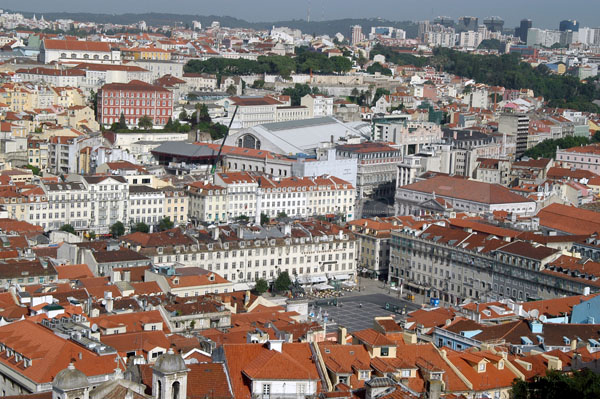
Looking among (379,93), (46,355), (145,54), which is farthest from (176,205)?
(379,93)

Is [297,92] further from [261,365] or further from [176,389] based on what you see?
[176,389]

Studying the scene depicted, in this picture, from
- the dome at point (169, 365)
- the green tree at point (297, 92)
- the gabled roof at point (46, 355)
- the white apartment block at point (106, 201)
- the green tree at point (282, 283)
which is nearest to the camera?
the dome at point (169, 365)

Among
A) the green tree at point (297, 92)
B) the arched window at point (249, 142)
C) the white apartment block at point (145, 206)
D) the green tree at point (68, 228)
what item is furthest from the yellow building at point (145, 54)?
the green tree at point (68, 228)

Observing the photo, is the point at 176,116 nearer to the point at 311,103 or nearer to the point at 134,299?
the point at 311,103

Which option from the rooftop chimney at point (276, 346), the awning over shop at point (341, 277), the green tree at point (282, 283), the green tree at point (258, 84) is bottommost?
the awning over shop at point (341, 277)

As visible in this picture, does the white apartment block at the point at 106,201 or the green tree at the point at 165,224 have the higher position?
the white apartment block at the point at 106,201

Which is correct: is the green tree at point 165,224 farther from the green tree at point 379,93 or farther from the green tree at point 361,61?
the green tree at point 361,61
